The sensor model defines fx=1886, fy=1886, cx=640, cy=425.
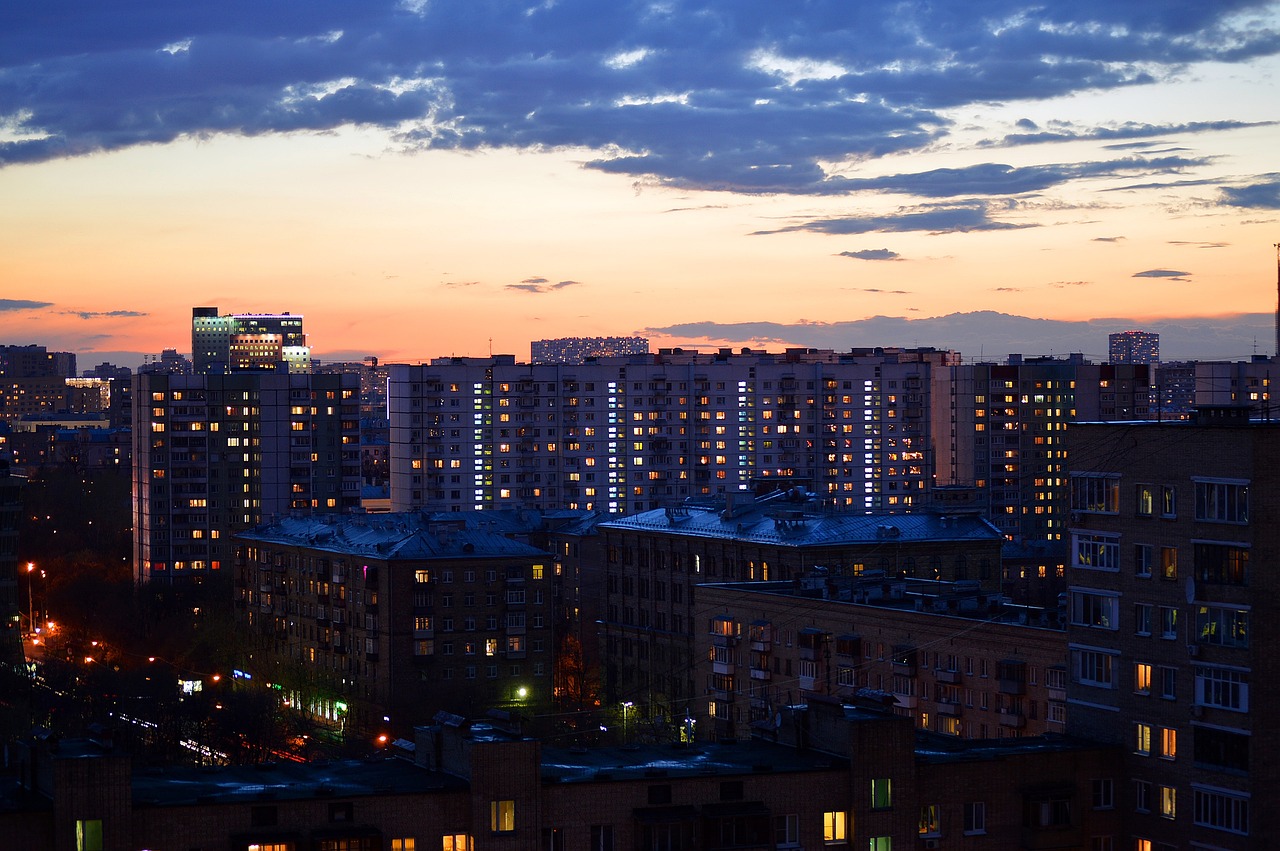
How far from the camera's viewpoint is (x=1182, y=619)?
4331 centimetres

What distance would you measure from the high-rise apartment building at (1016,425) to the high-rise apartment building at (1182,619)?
141m

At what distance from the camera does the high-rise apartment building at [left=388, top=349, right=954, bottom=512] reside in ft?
565

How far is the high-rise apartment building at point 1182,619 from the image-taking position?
41969mm

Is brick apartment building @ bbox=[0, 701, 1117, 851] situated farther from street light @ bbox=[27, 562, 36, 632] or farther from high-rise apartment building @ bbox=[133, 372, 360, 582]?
high-rise apartment building @ bbox=[133, 372, 360, 582]

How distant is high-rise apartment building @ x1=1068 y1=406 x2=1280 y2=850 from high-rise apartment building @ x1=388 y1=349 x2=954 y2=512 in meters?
124

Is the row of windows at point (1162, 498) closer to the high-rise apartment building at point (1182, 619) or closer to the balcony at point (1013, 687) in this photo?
the high-rise apartment building at point (1182, 619)

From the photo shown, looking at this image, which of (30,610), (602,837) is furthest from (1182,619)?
(30,610)

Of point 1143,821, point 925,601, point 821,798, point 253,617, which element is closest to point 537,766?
point 821,798

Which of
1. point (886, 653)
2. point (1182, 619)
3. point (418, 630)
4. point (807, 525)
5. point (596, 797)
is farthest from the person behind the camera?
point (418, 630)

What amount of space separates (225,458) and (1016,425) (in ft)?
259

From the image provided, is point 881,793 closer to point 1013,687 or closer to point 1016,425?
point 1013,687

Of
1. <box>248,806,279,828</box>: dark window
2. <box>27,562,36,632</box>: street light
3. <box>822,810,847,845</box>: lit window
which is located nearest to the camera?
<box>248,806,279,828</box>: dark window

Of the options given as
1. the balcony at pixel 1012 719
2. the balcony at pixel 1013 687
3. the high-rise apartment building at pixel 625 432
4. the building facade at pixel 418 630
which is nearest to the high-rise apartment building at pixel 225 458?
the high-rise apartment building at pixel 625 432

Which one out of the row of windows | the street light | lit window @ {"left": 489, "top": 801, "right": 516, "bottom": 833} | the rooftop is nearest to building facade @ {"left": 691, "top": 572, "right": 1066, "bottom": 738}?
the rooftop
